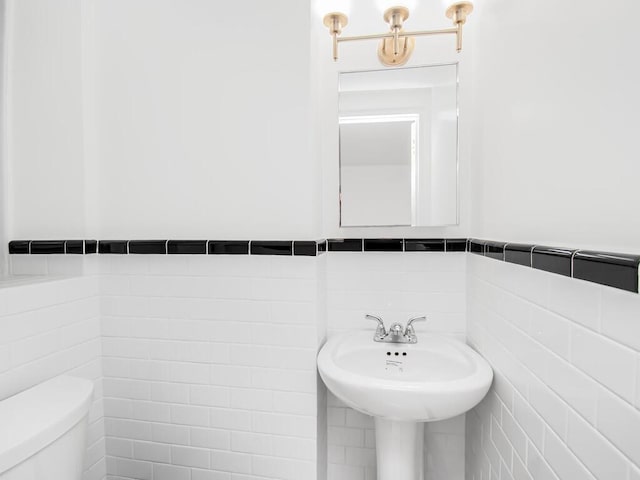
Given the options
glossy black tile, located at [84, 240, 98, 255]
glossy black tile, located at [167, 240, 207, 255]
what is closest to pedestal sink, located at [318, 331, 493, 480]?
glossy black tile, located at [167, 240, 207, 255]

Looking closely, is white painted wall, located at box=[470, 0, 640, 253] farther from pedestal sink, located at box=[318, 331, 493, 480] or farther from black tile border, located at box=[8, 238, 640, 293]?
pedestal sink, located at box=[318, 331, 493, 480]

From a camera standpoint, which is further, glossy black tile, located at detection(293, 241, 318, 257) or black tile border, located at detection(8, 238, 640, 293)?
glossy black tile, located at detection(293, 241, 318, 257)

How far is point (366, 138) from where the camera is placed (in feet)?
4.81

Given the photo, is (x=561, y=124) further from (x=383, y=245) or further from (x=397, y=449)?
(x=397, y=449)

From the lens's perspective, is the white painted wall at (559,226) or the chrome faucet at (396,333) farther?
the chrome faucet at (396,333)

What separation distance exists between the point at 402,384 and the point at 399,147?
3.10 ft

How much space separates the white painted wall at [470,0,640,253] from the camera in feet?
1.85

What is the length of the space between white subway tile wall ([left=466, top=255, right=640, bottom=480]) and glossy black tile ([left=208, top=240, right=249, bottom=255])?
2.85ft

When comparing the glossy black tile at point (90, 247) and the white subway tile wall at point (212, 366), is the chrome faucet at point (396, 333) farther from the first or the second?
the glossy black tile at point (90, 247)

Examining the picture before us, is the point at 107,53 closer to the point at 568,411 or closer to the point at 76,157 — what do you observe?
the point at 76,157

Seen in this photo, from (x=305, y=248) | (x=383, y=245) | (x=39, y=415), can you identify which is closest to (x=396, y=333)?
(x=383, y=245)

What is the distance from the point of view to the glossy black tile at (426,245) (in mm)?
1425

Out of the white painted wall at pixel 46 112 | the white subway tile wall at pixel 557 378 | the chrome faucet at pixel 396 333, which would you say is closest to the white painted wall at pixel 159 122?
the white painted wall at pixel 46 112

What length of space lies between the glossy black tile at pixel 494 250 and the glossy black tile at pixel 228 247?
2.76ft
